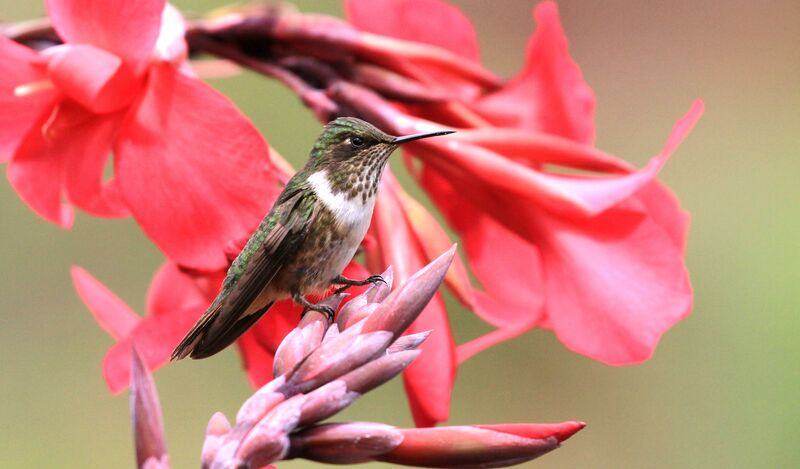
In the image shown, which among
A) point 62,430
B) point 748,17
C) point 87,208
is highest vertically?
point 748,17

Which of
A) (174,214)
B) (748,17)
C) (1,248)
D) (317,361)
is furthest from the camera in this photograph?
(748,17)

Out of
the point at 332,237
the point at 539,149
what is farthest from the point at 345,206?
the point at 539,149

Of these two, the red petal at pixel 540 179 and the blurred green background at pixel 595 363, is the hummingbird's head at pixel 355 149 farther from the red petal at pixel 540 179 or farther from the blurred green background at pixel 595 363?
the blurred green background at pixel 595 363

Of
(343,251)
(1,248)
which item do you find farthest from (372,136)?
(1,248)

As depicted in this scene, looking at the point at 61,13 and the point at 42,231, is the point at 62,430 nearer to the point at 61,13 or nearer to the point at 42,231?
the point at 42,231

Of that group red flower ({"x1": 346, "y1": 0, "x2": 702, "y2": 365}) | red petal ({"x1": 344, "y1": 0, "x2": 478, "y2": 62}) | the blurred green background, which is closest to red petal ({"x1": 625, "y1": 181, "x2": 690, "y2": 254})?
red flower ({"x1": 346, "y1": 0, "x2": 702, "y2": 365})

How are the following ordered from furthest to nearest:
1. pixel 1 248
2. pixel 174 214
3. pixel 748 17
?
pixel 748 17 → pixel 1 248 → pixel 174 214
